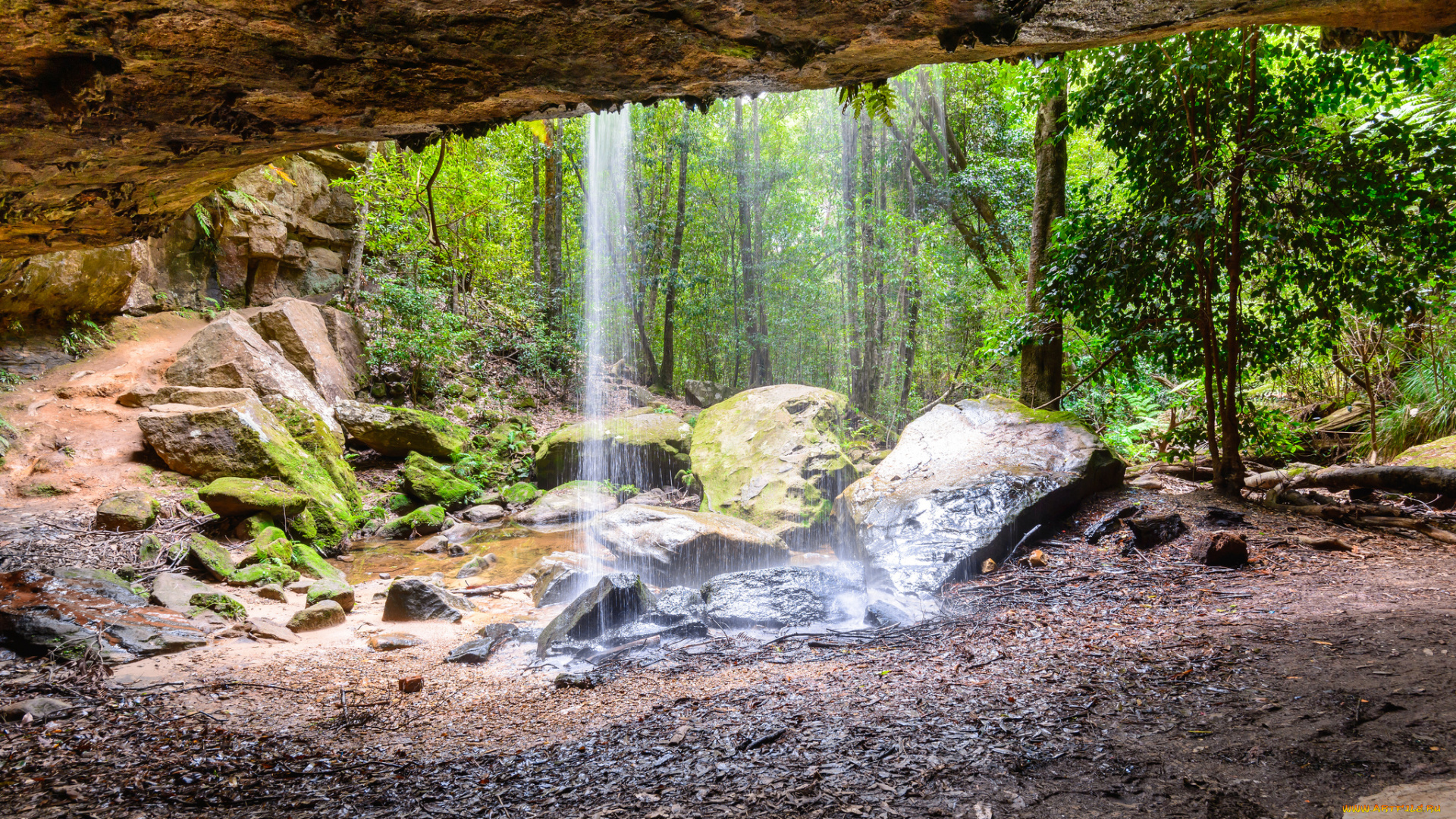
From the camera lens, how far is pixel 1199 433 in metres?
6.36

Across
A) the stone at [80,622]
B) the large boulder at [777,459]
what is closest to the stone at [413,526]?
the large boulder at [777,459]

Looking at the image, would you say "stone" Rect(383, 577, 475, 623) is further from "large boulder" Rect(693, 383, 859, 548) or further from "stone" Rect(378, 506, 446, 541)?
"large boulder" Rect(693, 383, 859, 548)

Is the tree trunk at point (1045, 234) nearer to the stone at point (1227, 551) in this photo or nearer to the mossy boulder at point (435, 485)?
the stone at point (1227, 551)

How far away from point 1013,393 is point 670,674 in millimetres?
9964

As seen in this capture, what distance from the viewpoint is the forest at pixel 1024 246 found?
491cm

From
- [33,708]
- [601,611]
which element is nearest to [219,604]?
[33,708]

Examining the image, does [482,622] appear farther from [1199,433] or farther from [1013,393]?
[1013,393]

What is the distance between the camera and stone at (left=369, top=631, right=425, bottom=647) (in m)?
4.54

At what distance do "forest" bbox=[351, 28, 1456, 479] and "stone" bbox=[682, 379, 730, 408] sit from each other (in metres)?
0.85

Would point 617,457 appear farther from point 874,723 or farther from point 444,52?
point 444,52

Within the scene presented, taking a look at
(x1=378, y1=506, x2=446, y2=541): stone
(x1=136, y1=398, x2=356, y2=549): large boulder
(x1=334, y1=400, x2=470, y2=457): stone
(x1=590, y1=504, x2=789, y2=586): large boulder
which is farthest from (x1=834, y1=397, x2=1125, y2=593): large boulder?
(x1=334, y1=400, x2=470, y2=457): stone

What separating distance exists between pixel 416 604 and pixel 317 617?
71 cm

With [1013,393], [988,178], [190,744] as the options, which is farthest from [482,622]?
[988,178]

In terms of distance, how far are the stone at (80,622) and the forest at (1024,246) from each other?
310 cm
